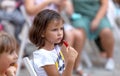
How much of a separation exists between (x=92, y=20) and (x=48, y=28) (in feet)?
5.31

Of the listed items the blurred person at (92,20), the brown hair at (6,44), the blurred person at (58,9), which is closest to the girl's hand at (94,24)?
the blurred person at (92,20)

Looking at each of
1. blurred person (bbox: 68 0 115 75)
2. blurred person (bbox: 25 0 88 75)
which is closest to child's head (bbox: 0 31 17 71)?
blurred person (bbox: 25 0 88 75)

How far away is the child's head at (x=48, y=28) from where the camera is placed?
2135 millimetres

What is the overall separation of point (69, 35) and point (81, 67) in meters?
0.61

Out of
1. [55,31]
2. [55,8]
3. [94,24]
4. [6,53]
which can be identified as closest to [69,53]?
[55,31]

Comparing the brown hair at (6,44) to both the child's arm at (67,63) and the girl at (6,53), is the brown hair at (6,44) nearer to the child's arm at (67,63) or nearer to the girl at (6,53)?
the girl at (6,53)

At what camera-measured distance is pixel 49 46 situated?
2174 mm

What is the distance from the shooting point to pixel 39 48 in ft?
7.22

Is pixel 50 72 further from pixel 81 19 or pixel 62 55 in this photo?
pixel 81 19

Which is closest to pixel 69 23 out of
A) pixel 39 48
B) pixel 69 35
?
pixel 69 35

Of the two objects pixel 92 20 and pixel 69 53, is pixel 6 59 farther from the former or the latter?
pixel 92 20

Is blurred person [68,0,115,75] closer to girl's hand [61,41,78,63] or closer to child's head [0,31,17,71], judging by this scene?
girl's hand [61,41,78,63]

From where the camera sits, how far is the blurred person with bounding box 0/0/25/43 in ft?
12.0

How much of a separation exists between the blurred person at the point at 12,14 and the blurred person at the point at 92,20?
551 mm
